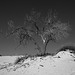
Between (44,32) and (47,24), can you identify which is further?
(47,24)

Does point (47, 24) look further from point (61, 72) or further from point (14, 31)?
point (61, 72)

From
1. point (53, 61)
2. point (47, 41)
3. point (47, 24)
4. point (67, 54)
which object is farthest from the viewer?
point (47, 24)

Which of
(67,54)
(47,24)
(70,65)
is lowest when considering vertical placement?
(70,65)

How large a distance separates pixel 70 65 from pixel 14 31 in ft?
35.7

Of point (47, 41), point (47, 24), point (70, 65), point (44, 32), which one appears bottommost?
point (70, 65)

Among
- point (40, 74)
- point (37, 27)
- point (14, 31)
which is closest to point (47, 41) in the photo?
point (37, 27)

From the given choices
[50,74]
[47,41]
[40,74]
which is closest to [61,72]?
[50,74]

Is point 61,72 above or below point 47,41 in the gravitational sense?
below

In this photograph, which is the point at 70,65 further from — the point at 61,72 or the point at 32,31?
the point at 32,31

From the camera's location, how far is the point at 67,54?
1083cm

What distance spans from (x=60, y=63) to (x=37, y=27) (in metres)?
9.19

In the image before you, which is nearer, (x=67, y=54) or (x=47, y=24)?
(x=67, y=54)

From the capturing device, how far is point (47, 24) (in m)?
17.8

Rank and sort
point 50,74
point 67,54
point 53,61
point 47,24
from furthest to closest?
point 47,24 → point 67,54 → point 53,61 → point 50,74
